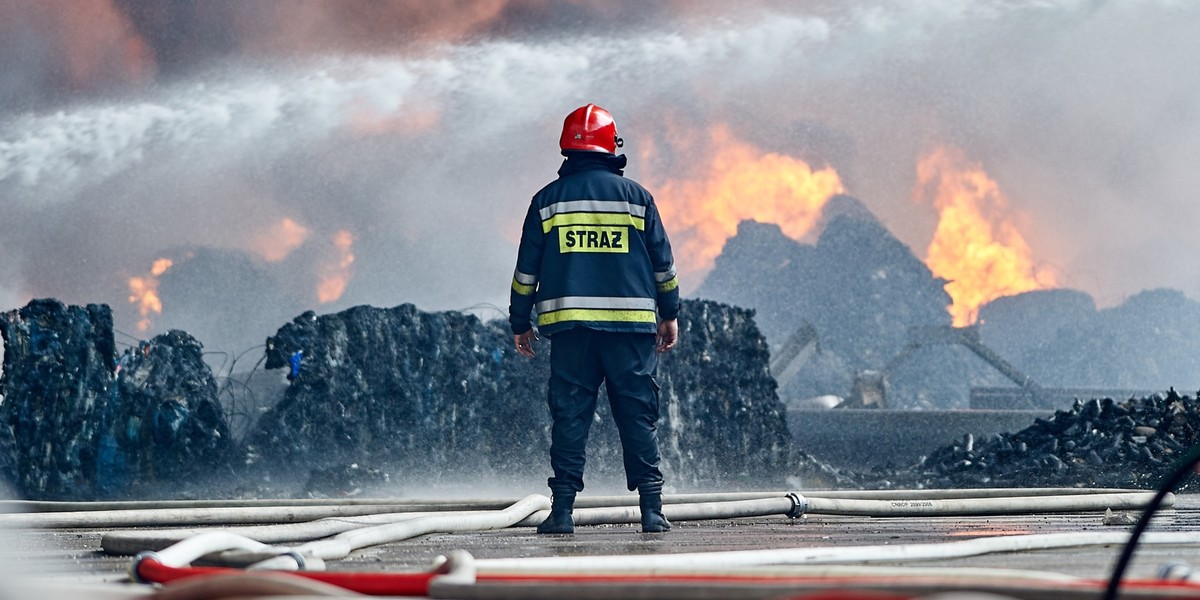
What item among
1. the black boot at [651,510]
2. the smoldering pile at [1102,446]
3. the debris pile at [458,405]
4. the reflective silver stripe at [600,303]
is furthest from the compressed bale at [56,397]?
the black boot at [651,510]

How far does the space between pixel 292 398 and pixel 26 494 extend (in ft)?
39.0

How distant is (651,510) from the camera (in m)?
5.02

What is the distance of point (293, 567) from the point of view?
256 centimetres

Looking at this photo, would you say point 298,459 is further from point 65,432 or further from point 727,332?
point 727,332

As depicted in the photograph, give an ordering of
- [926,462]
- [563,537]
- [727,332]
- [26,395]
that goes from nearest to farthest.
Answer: [563,537], [926,462], [26,395], [727,332]

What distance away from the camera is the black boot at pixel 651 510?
5000 mm

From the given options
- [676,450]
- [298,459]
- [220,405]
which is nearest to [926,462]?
[676,450]

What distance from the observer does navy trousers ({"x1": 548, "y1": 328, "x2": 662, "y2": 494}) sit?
5.04m

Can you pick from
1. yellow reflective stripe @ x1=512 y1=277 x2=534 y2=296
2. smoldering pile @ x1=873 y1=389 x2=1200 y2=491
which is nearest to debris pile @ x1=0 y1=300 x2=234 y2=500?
smoldering pile @ x1=873 y1=389 x2=1200 y2=491

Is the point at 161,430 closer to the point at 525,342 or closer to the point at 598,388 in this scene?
the point at 525,342

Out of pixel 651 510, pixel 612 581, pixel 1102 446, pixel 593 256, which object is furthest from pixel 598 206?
pixel 1102 446

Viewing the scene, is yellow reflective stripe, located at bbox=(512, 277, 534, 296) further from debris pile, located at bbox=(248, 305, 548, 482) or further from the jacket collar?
debris pile, located at bbox=(248, 305, 548, 482)

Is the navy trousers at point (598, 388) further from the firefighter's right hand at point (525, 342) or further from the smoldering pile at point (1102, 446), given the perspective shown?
the smoldering pile at point (1102, 446)

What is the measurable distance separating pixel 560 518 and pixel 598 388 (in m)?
0.54
